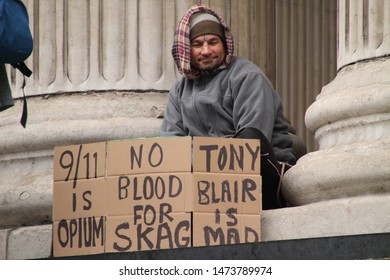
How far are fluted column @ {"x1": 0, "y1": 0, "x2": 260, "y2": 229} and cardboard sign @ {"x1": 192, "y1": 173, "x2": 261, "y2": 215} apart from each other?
173 cm

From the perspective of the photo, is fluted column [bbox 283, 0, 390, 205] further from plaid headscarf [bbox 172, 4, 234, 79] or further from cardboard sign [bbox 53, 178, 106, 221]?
cardboard sign [bbox 53, 178, 106, 221]

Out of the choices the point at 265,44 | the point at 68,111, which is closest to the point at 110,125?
the point at 68,111

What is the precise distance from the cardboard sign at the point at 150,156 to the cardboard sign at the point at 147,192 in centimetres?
3

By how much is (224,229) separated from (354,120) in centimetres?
109

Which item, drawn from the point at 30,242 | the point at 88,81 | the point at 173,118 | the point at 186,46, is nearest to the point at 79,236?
the point at 173,118

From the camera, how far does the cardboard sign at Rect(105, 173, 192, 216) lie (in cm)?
958

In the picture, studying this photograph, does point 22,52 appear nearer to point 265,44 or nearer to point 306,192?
point 306,192

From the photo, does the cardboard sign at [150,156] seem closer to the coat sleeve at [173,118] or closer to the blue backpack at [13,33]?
the blue backpack at [13,33]

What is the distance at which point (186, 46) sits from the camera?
419 inches

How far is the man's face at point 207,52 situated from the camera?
10594 millimetres

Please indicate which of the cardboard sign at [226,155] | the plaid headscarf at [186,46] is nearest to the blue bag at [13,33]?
the cardboard sign at [226,155]

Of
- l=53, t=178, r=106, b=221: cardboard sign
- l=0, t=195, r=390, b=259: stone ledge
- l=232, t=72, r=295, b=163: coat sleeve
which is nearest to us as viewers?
l=0, t=195, r=390, b=259: stone ledge

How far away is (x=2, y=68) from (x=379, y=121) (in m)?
2.09

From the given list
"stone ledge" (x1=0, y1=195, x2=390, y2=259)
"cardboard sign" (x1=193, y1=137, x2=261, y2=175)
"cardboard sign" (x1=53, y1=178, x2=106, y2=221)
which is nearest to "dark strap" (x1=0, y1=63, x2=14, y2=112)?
"cardboard sign" (x1=53, y1=178, x2=106, y2=221)
